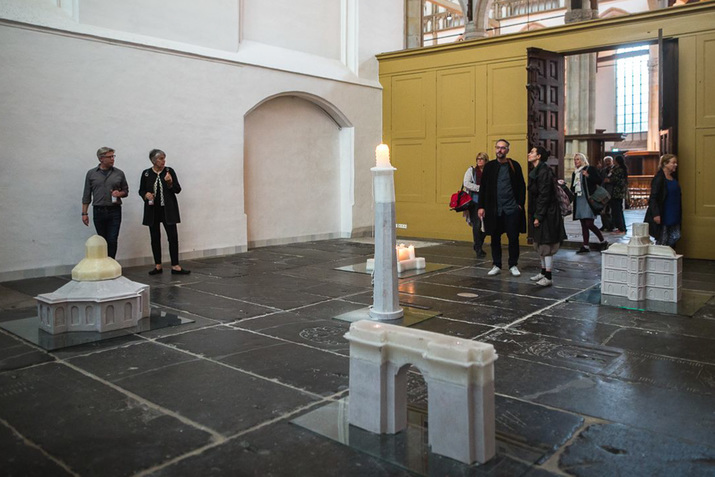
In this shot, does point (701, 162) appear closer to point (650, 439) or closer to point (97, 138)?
point (650, 439)

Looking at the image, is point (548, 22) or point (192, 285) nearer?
point (192, 285)

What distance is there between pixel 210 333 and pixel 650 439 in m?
3.49

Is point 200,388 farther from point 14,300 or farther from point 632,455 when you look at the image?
point 14,300

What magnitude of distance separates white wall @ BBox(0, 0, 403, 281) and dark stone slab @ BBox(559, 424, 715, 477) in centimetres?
755

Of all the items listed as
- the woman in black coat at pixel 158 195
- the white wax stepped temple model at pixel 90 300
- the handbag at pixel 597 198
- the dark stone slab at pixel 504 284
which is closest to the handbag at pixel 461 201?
the dark stone slab at pixel 504 284

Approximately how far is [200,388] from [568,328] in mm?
3175

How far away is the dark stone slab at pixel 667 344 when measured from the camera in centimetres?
441

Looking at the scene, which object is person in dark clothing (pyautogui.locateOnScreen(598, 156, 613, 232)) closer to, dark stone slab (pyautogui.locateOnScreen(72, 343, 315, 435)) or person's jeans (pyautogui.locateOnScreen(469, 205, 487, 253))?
person's jeans (pyautogui.locateOnScreen(469, 205, 487, 253))

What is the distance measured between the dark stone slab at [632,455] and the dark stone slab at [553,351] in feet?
3.56

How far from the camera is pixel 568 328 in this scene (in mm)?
5215

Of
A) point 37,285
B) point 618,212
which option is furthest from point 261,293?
point 618,212

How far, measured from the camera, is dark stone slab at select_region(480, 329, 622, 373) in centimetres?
426

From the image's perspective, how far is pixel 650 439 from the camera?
2.99 m

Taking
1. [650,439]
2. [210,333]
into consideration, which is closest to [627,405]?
[650,439]
